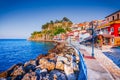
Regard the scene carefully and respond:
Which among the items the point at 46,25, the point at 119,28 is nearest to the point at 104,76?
the point at 119,28

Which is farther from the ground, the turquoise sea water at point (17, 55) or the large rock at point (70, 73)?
the large rock at point (70, 73)

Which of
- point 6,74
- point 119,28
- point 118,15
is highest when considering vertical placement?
point 118,15

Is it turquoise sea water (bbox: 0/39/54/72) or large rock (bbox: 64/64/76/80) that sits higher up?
large rock (bbox: 64/64/76/80)

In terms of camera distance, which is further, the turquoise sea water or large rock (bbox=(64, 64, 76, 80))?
the turquoise sea water

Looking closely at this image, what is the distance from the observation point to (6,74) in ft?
44.8

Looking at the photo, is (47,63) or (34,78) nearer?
(34,78)

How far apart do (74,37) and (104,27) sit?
26.9 metres

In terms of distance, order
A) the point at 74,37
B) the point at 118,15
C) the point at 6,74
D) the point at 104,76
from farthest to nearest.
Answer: the point at 74,37
the point at 118,15
the point at 6,74
the point at 104,76

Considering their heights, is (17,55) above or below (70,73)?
below

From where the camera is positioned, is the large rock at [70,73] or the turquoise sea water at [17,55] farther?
the turquoise sea water at [17,55]

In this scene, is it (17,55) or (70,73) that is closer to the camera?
(70,73)

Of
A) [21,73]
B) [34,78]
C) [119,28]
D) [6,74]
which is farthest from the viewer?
[119,28]

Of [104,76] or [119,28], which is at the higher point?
[119,28]

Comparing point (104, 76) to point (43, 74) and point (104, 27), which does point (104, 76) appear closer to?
point (43, 74)
